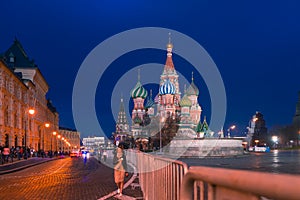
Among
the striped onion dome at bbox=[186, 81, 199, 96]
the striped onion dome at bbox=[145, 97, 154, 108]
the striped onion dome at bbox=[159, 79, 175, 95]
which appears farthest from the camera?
the striped onion dome at bbox=[145, 97, 154, 108]

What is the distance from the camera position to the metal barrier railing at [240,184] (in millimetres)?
1802

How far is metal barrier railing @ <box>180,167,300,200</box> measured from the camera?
1.80 m

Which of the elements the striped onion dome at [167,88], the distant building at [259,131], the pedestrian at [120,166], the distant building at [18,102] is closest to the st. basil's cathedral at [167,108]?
the striped onion dome at [167,88]

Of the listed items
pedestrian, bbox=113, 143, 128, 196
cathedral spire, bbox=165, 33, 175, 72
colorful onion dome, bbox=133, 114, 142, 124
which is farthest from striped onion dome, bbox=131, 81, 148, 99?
pedestrian, bbox=113, 143, 128, 196

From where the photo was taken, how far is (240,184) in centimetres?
223

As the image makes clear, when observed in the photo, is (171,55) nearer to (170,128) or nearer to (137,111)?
(137,111)

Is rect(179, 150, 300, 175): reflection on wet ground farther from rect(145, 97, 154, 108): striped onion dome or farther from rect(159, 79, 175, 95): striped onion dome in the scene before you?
rect(145, 97, 154, 108): striped onion dome

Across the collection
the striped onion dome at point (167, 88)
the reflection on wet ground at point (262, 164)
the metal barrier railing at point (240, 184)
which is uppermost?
the striped onion dome at point (167, 88)

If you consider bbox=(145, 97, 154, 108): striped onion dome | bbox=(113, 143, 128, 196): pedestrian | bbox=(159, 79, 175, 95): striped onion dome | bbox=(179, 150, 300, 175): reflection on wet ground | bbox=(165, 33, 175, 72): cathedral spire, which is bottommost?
bbox=(179, 150, 300, 175): reflection on wet ground

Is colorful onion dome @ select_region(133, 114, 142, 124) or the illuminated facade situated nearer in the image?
the illuminated facade

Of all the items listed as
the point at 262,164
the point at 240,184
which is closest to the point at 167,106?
the point at 262,164

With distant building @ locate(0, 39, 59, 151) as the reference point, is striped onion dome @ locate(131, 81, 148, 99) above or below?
above

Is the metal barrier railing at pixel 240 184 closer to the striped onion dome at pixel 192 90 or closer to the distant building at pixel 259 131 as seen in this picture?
the distant building at pixel 259 131

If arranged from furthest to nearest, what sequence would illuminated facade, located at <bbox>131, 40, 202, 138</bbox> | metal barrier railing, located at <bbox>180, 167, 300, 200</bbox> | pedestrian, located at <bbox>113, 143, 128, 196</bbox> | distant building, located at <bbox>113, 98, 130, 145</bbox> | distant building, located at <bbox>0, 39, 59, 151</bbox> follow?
distant building, located at <bbox>113, 98, 130, 145</bbox>, illuminated facade, located at <bbox>131, 40, 202, 138</bbox>, distant building, located at <bbox>0, 39, 59, 151</bbox>, pedestrian, located at <bbox>113, 143, 128, 196</bbox>, metal barrier railing, located at <bbox>180, 167, 300, 200</bbox>
